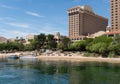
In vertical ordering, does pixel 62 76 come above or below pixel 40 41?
below

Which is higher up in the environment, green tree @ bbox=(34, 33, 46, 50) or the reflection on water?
green tree @ bbox=(34, 33, 46, 50)

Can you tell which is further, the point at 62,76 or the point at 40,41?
the point at 40,41

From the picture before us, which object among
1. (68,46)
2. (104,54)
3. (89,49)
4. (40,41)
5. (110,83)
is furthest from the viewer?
(40,41)

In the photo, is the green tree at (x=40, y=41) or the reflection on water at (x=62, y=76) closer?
the reflection on water at (x=62, y=76)

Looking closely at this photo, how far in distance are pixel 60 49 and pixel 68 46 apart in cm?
962

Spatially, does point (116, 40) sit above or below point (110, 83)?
above

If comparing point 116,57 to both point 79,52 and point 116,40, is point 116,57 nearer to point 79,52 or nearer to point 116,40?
point 116,40

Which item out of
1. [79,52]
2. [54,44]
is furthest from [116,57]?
[54,44]

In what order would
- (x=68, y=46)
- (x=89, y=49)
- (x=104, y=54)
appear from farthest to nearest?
1. (x=68, y=46)
2. (x=89, y=49)
3. (x=104, y=54)

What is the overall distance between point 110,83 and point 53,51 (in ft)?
419

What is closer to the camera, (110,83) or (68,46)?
(110,83)

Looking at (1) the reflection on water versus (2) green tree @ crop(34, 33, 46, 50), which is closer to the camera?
(1) the reflection on water

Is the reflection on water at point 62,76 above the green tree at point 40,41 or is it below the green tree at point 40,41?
below

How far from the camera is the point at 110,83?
48.3 metres
